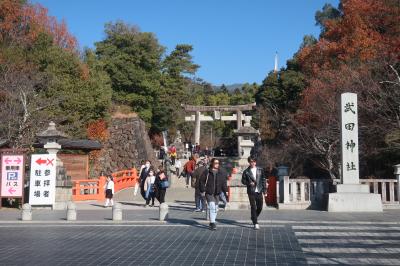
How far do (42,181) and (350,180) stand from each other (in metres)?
11.0

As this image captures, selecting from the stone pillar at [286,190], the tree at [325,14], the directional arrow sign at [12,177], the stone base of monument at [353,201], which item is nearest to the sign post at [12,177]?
the directional arrow sign at [12,177]

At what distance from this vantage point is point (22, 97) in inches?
965

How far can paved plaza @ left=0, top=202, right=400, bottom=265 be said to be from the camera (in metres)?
7.80

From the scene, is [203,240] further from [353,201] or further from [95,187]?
[95,187]

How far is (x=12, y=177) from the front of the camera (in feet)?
54.9

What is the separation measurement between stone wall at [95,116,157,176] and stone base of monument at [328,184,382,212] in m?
24.0

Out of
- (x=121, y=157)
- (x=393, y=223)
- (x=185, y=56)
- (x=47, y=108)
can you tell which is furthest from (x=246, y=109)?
(x=393, y=223)

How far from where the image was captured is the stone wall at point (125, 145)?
37.1m

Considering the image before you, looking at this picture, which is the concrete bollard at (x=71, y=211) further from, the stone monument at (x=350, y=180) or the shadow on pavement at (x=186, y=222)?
the stone monument at (x=350, y=180)

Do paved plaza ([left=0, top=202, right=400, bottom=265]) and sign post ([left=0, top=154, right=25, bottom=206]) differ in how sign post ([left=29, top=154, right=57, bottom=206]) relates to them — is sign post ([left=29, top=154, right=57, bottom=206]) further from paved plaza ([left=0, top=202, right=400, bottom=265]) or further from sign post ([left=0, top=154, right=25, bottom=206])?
paved plaza ([left=0, top=202, right=400, bottom=265])

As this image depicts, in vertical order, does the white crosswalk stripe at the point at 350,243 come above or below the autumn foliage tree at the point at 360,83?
below

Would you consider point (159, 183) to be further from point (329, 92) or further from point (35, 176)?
point (329, 92)

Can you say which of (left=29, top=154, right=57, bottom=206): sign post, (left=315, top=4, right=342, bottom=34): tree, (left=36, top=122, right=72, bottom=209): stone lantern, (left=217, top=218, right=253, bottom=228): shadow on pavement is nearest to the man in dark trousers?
(left=217, top=218, right=253, bottom=228): shadow on pavement

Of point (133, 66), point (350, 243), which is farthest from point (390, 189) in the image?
point (133, 66)
